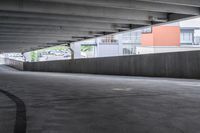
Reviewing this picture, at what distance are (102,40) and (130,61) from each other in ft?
148

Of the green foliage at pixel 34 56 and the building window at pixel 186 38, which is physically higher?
the building window at pixel 186 38

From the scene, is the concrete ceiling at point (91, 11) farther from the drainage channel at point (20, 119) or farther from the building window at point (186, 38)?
the building window at point (186, 38)

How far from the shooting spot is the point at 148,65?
2388 cm

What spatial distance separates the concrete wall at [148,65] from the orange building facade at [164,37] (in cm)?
3097

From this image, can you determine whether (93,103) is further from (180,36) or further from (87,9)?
(180,36)

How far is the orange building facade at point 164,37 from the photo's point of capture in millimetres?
63122

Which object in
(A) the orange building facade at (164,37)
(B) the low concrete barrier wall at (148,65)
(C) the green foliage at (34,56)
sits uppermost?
(A) the orange building facade at (164,37)

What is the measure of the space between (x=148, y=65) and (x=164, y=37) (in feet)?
137

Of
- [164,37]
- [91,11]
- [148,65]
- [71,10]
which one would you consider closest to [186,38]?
[164,37]

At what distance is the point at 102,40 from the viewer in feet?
232

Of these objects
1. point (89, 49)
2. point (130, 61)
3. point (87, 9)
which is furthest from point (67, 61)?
point (89, 49)

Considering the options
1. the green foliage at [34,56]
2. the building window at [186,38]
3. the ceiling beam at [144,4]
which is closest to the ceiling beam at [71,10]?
the ceiling beam at [144,4]

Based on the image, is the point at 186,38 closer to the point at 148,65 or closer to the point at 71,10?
the point at 148,65

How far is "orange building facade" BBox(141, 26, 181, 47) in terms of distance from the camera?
207 feet
